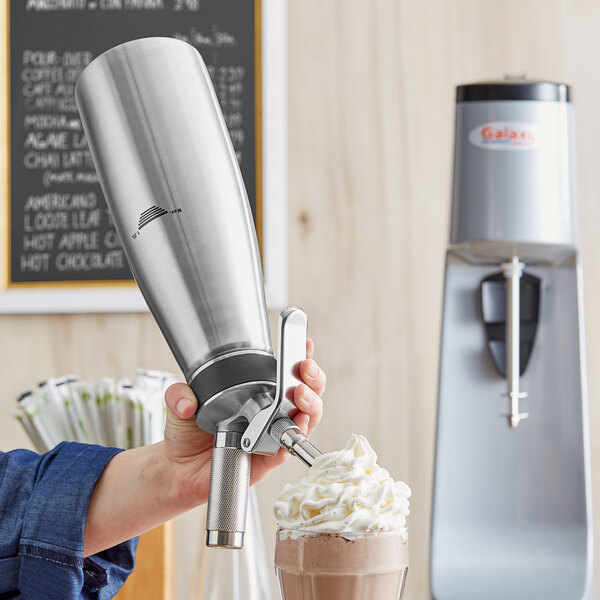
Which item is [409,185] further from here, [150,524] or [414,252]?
[150,524]

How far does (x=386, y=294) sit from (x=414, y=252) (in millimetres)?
89

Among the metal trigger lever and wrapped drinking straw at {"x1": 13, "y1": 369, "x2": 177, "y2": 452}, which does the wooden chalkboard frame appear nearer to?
wrapped drinking straw at {"x1": 13, "y1": 369, "x2": 177, "y2": 452}

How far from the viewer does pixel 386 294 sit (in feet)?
4.82

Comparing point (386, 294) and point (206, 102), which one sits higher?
point (206, 102)

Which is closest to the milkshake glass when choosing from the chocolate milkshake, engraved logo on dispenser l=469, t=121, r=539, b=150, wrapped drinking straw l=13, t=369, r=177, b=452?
the chocolate milkshake

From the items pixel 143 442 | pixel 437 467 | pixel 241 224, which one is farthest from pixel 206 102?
pixel 437 467

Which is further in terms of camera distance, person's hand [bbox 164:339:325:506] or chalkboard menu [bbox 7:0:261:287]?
chalkboard menu [bbox 7:0:261:287]

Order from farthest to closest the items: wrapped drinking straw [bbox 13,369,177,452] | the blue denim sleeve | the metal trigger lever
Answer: wrapped drinking straw [bbox 13,369,177,452] → the blue denim sleeve → the metal trigger lever

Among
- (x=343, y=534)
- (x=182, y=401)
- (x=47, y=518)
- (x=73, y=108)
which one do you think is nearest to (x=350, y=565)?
(x=343, y=534)

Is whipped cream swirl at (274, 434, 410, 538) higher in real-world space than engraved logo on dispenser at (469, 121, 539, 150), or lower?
lower

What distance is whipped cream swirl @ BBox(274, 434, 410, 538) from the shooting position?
565mm

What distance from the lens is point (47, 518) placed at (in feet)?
2.71

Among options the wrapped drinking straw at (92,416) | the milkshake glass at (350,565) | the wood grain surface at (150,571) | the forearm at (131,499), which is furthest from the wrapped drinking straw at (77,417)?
the milkshake glass at (350,565)

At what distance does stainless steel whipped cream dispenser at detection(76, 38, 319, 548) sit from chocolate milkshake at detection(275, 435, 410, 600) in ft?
→ 0.16
